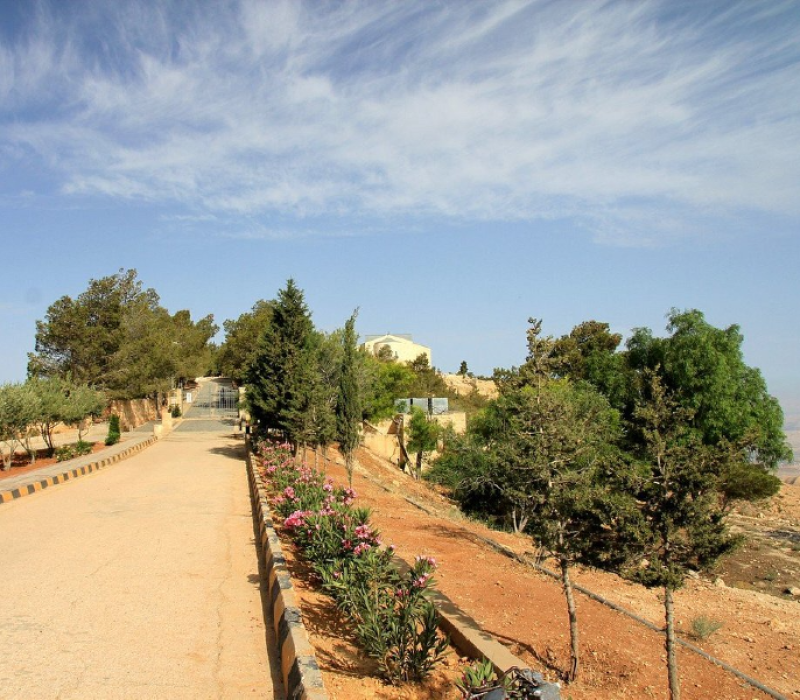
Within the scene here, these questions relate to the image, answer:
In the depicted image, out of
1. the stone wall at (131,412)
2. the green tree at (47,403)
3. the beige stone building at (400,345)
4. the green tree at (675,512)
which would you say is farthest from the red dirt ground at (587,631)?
the beige stone building at (400,345)

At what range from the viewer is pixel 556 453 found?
6.95 m

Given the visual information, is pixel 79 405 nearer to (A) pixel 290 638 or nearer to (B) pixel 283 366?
(B) pixel 283 366

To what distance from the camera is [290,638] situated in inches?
197

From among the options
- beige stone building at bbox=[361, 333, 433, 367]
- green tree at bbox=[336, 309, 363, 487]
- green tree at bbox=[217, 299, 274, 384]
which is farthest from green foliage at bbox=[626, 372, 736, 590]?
beige stone building at bbox=[361, 333, 433, 367]

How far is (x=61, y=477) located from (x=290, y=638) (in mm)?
15181

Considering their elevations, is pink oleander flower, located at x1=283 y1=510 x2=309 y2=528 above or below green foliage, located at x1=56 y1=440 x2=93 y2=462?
above

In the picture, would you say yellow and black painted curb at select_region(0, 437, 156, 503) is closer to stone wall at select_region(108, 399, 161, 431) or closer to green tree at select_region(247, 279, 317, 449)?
green tree at select_region(247, 279, 317, 449)

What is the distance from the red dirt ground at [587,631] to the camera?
18.6 feet

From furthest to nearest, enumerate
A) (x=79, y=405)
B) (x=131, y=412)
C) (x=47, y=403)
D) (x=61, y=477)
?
1. (x=131, y=412)
2. (x=79, y=405)
3. (x=47, y=403)
4. (x=61, y=477)

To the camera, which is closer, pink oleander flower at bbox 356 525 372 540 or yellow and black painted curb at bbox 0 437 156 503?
pink oleander flower at bbox 356 525 372 540

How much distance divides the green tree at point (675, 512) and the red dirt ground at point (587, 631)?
1.10 metres

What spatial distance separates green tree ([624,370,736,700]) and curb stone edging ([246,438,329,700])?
9.56 feet

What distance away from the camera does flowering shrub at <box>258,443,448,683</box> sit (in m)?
5.00

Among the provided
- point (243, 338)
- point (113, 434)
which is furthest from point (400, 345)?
point (113, 434)
